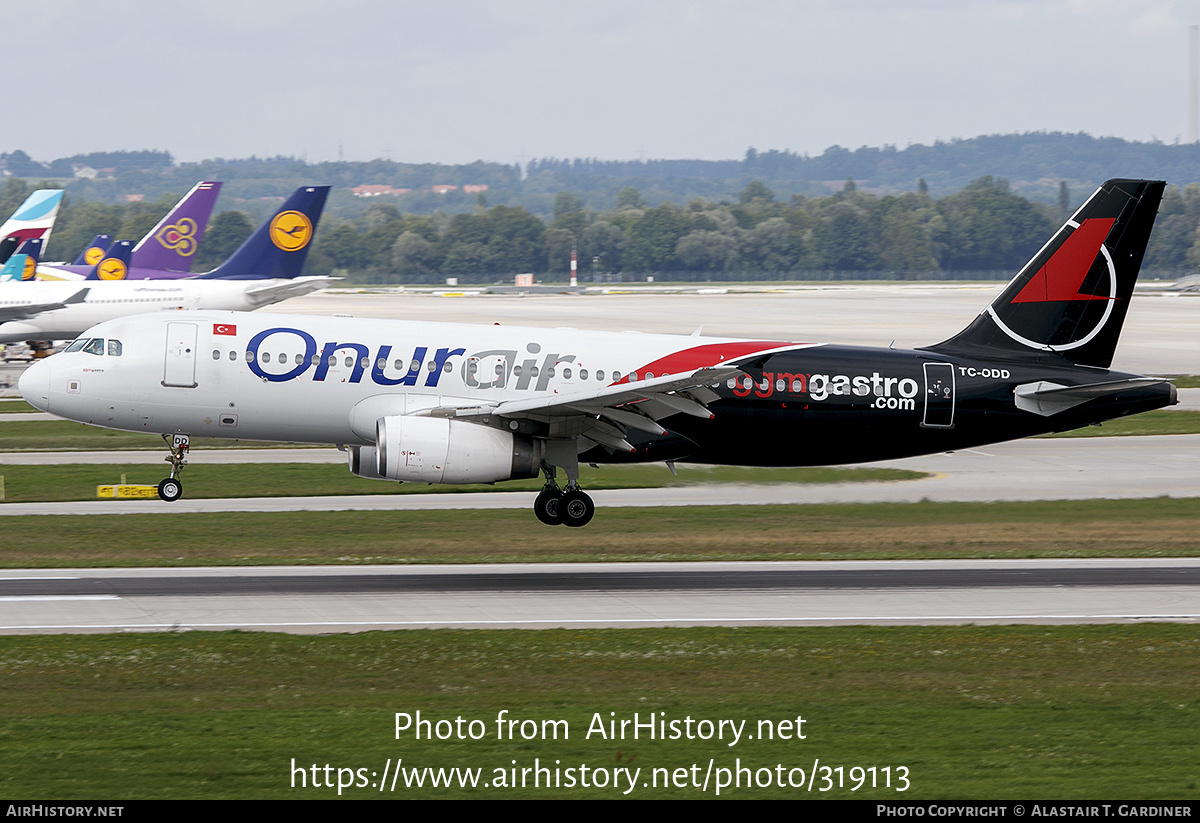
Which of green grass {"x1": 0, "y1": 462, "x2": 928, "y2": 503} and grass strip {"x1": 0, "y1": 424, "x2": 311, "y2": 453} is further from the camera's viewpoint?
grass strip {"x1": 0, "y1": 424, "x2": 311, "y2": 453}

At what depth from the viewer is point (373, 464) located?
30812mm

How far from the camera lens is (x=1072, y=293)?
3441 centimetres

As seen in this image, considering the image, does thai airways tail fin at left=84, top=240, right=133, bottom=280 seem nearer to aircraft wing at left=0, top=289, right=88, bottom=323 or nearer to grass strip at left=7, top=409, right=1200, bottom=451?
aircraft wing at left=0, top=289, right=88, bottom=323

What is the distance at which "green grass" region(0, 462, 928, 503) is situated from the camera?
37781 mm

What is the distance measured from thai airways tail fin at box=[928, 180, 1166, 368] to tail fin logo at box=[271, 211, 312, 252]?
47760mm

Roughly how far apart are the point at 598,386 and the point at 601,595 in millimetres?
6666

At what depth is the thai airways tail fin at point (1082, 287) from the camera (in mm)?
34156

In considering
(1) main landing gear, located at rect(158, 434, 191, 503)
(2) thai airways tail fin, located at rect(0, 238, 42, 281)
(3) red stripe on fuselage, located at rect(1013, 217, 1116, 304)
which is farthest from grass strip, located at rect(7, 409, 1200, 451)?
(2) thai airways tail fin, located at rect(0, 238, 42, 281)

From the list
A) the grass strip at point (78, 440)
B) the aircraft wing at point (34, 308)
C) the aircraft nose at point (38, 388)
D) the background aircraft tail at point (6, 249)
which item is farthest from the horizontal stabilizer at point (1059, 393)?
the background aircraft tail at point (6, 249)

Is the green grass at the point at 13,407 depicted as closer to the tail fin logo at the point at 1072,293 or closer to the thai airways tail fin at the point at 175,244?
the thai airways tail fin at the point at 175,244

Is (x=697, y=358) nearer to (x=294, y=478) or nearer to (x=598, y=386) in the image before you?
(x=598, y=386)

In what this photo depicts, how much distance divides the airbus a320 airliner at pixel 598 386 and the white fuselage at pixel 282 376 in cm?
5

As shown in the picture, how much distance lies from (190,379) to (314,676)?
1286 cm

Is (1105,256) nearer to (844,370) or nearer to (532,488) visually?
(844,370)
